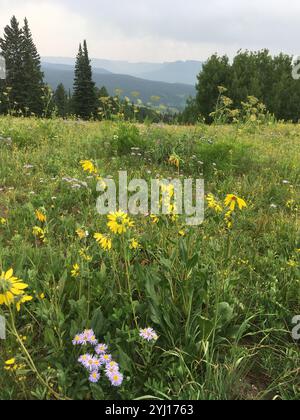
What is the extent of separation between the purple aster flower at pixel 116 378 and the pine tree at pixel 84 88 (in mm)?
52084

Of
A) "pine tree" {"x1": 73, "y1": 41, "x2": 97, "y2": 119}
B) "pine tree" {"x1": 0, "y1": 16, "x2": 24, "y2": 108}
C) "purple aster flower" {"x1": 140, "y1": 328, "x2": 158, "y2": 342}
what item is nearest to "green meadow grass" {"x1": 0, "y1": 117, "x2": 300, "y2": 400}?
"purple aster flower" {"x1": 140, "y1": 328, "x2": 158, "y2": 342}

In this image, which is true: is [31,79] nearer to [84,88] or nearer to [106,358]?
[84,88]

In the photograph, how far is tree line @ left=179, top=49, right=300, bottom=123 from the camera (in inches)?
1713

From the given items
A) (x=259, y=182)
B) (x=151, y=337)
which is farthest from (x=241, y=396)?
(x=259, y=182)

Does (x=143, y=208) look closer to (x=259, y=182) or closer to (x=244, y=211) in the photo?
(x=244, y=211)

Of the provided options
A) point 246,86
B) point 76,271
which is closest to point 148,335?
point 76,271

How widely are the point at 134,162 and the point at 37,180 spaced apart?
1661mm

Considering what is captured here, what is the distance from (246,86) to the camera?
4506cm

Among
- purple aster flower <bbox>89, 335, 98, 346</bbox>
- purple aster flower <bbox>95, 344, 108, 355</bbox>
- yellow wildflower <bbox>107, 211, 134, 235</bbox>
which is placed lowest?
purple aster flower <bbox>95, 344, 108, 355</bbox>

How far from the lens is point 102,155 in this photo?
6.52 m

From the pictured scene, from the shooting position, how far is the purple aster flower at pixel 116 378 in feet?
6.84

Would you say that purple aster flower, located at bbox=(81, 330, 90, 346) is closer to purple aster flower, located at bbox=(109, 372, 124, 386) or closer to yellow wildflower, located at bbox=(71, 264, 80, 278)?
purple aster flower, located at bbox=(109, 372, 124, 386)

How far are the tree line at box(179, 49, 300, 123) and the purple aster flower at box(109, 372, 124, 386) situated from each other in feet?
136

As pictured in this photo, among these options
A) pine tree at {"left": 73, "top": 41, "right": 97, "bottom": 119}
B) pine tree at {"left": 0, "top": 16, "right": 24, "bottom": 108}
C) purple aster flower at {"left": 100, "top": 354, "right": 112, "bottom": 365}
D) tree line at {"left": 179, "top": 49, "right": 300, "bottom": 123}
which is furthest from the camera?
pine tree at {"left": 73, "top": 41, "right": 97, "bottom": 119}
